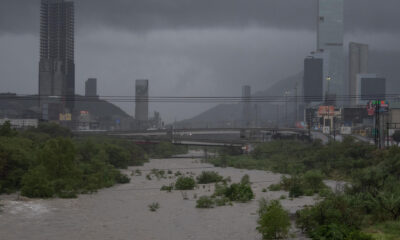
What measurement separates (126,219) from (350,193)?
16120 millimetres

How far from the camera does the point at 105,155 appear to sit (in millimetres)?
72062

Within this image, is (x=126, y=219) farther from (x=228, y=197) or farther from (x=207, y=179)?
(x=207, y=179)

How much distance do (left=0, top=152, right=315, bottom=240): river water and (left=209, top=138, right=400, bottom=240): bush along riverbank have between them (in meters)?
2.08

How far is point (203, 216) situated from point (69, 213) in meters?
10.1

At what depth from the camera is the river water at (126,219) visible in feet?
95.2

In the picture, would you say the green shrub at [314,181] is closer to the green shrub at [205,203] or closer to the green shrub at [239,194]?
the green shrub at [239,194]

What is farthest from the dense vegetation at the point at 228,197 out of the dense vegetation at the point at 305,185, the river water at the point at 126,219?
the dense vegetation at the point at 305,185

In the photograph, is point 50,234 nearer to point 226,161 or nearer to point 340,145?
point 340,145

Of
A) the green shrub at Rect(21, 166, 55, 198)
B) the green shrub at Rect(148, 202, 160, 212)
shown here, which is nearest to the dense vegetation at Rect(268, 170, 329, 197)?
the green shrub at Rect(148, 202, 160, 212)

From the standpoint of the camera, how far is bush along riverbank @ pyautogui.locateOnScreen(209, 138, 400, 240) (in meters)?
24.8

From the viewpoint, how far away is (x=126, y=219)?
34.7 metres

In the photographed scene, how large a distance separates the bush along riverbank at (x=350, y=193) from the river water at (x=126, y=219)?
2.08 m

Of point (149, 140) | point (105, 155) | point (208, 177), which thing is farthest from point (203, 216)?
point (149, 140)

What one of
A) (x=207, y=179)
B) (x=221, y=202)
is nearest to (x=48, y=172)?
(x=221, y=202)
